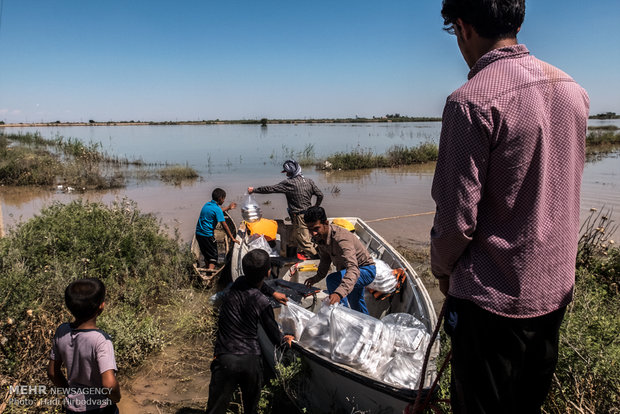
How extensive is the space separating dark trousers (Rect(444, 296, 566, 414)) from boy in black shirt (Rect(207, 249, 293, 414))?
168 cm

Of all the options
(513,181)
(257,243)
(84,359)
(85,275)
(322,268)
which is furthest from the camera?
(257,243)

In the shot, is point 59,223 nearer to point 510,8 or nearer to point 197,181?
point 510,8

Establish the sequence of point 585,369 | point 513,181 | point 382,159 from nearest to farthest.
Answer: point 513,181
point 585,369
point 382,159

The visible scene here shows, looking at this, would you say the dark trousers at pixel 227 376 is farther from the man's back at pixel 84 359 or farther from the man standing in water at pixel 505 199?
the man standing in water at pixel 505 199

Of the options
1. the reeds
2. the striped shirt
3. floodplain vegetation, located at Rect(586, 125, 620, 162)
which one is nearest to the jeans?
the striped shirt

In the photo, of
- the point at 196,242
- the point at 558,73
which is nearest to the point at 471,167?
the point at 558,73

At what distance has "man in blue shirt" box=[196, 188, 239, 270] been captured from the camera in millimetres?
7082

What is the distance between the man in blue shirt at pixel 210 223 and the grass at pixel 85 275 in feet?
1.26

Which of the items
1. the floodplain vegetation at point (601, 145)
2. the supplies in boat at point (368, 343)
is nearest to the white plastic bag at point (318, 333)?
the supplies in boat at point (368, 343)

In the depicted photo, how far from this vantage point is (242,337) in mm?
3053

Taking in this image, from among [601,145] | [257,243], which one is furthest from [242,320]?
[601,145]

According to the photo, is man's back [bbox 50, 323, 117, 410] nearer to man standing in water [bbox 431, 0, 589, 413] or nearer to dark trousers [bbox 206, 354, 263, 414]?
dark trousers [bbox 206, 354, 263, 414]

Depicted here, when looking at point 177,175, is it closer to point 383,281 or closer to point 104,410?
point 383,281

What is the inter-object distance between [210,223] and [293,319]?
390 cm
